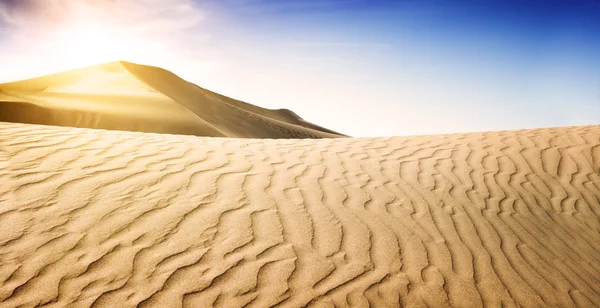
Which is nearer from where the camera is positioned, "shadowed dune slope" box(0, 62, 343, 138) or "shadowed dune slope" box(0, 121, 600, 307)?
"shadowed dune slope" box(0, 121, 600, 307)

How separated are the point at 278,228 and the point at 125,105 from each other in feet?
53.2

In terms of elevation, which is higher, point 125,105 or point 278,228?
point 278,228

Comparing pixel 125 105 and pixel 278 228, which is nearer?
pixel 278 228

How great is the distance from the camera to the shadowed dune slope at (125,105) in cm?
1367

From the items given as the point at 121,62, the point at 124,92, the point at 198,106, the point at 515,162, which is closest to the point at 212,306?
the point at 515,162

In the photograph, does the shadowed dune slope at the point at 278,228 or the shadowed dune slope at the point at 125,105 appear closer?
the shadowed dune slope at the point at 278,228

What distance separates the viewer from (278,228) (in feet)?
9.55

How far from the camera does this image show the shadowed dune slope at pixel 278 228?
2232mm

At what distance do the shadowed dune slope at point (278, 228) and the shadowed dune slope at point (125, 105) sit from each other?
34.2ft

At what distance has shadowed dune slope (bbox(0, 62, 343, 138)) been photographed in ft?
44.9

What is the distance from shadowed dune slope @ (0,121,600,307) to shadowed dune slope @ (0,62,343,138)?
410 inches

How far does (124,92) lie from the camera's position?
19328 mm

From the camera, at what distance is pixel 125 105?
16.7 m

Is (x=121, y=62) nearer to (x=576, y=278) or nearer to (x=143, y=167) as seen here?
(x=143, y=167)
